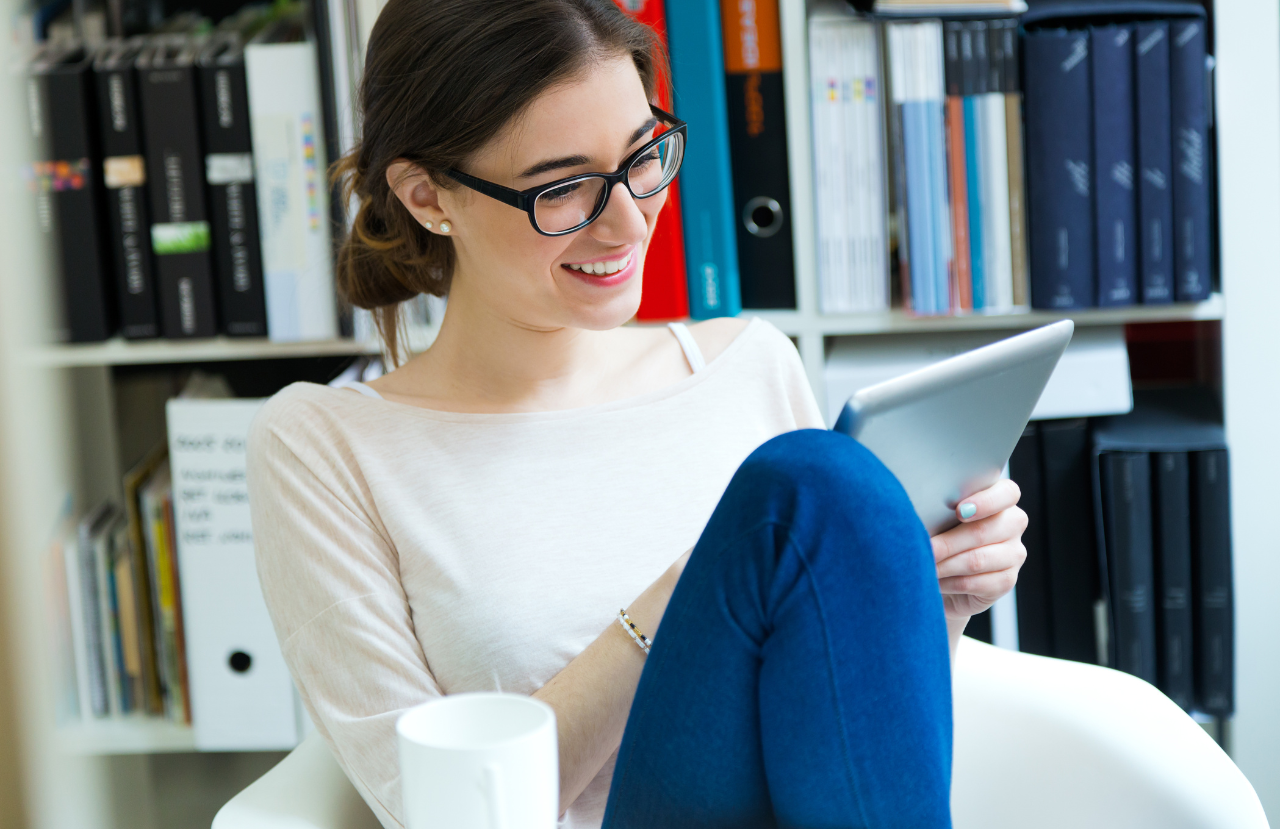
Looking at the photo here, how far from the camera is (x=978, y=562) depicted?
0.84 metres

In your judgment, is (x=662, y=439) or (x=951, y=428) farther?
(x=662, y=439)

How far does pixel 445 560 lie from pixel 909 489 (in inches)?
14.3

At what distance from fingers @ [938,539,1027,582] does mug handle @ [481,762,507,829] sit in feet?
1.59

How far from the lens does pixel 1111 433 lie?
1321 mm

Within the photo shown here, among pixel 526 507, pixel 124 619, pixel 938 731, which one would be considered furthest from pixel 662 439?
pixel 124 619

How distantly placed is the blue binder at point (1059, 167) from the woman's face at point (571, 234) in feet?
1.79

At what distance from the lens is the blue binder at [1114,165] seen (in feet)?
3.93

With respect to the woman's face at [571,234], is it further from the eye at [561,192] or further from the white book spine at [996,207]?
the white book spine at [996,207]

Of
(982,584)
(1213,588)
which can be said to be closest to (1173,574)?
(1213,588)

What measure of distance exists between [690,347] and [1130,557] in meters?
0.62

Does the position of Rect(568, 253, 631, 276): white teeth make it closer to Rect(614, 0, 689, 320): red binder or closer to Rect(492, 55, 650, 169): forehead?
Rect(492, 55, 650, 169): forehead

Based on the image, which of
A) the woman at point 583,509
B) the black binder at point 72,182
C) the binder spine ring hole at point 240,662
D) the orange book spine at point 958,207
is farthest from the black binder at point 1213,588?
the black binder at point 72,182

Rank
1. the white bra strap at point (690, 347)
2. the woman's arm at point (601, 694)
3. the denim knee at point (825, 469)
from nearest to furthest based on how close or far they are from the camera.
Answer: the denim knee at point (825, 469) < the woman's arm at point (601, 694) < the white bra strap at point (690, 347)

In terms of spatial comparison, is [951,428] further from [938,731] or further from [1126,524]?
[1126,524]
